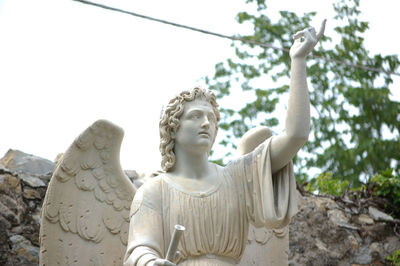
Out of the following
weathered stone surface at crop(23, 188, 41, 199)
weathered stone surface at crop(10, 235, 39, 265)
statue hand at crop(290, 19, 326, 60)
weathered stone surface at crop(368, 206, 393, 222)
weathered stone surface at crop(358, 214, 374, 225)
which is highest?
statue hand at crop(290, 19, 326, 60)

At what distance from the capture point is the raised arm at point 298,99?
20.0ft

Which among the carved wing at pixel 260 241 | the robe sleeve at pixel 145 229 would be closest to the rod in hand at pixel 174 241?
the robe sleeve at pixel 145 229

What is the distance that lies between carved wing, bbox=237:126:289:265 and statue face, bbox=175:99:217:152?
2.29 feet

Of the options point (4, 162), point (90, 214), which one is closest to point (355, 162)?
point (4, 162)

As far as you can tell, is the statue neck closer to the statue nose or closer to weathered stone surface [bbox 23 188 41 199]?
the statue nose

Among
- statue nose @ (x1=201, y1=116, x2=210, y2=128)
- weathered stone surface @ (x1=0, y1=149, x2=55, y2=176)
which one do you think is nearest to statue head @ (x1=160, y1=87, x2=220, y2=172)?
statue nose @ (x1=201, y1=116, x2=210, y2=128)

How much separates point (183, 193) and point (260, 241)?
1067mm

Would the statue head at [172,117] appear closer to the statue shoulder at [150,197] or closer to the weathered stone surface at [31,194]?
the statue shoulder at [150,197]

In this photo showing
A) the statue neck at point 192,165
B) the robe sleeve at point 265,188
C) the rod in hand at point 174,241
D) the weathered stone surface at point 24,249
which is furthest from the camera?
the weathered stone surface at point 24,249

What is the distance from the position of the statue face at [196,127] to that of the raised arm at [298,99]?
0.52m

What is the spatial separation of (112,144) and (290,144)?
1.52 meters

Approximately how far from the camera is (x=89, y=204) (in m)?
7.06

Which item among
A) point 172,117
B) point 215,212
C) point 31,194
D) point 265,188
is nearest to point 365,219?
point 31,194

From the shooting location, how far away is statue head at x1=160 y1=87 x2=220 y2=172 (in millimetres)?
6496
